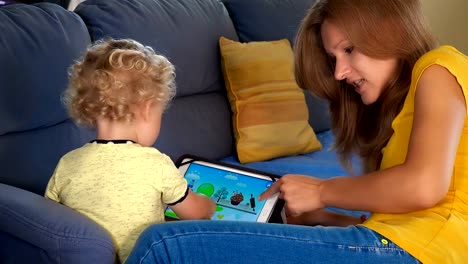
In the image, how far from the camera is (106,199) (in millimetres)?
1128

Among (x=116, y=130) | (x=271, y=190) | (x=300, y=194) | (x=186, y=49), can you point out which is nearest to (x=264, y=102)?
(x=186, y=49)

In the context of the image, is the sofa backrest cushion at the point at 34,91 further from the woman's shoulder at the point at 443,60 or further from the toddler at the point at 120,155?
the woman's shoulder at the point at 443,60

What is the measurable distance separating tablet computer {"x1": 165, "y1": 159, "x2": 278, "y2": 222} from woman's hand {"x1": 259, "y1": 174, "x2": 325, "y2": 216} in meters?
0.12

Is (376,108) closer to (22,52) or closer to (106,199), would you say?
(106,199)

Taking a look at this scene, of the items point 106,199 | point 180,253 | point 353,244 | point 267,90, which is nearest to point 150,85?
point 106,199

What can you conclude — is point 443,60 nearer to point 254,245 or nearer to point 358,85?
point 358,85

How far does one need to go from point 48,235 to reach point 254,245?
0.38 meters

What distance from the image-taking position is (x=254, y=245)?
103cm

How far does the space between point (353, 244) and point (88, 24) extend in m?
1.08

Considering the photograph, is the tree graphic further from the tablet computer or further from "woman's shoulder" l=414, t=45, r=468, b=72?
"woman's shoulder" l=414, t=45, r=468, b=72

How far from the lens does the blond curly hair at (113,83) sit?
118 cm

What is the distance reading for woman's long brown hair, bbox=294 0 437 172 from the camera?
1.22 meters

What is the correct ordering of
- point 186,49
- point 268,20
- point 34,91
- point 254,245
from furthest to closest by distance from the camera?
point 268,20 → point 186,49 → point 34,91 → point 254,245

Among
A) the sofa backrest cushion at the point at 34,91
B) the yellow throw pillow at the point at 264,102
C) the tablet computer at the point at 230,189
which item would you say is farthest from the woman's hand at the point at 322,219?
the sofa backrest cushion at the point at 34,91
